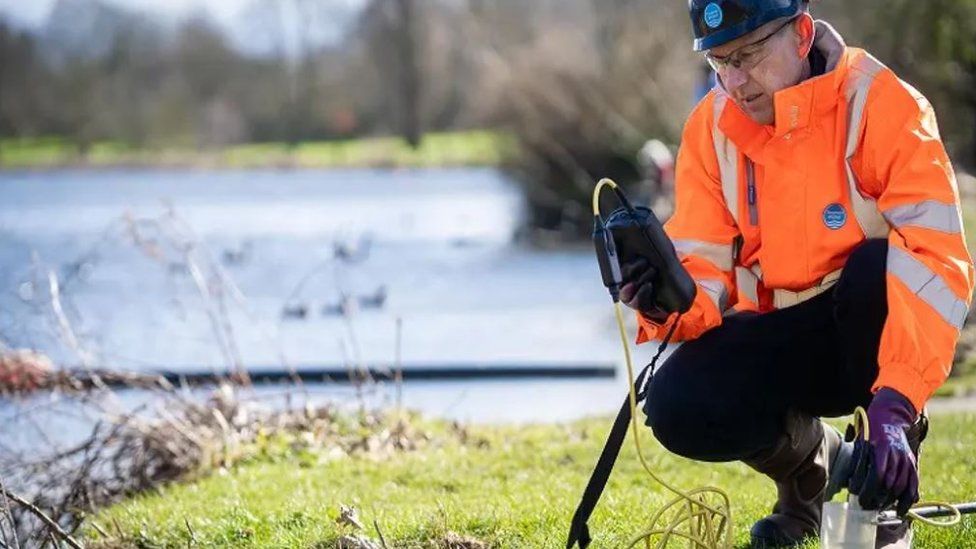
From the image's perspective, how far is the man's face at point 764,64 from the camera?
12.2ft

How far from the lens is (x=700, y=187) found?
4.01 metres

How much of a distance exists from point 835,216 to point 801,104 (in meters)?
0.29

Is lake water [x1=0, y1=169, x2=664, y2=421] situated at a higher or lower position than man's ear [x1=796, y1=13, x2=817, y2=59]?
lower

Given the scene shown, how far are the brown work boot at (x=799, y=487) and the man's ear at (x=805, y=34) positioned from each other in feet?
3.24

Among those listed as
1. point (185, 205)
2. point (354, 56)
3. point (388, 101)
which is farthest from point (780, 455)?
point (354, 56)

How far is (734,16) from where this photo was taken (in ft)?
12.0

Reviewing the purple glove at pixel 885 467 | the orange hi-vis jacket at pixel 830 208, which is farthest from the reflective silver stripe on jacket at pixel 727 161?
the purple glove at pixel 885 467

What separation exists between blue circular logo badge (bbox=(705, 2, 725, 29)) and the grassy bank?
152ft

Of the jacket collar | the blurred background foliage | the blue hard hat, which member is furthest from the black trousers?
the blurred background foliage

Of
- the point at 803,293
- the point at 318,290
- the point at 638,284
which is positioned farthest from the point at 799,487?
the point at 318,290

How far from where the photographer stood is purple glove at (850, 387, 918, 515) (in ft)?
10.8

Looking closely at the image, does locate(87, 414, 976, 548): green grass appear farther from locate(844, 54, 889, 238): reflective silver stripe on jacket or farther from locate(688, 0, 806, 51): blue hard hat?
locate(688, 0, 806, 51): blue hard hat

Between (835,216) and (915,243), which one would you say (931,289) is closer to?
(915,243)

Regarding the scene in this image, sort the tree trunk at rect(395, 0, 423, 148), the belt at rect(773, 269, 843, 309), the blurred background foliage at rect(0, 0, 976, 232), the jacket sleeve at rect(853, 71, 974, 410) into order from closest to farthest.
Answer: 1. the jacket sleeve at rect(853, 71, 974, 410)
2. the belt at rect(773, 269, 843, 309)
3. the blurred background foliage at rect(0, 0, 976, 232)
4. the tree trunk at rect(395, 0, 423, 148)
